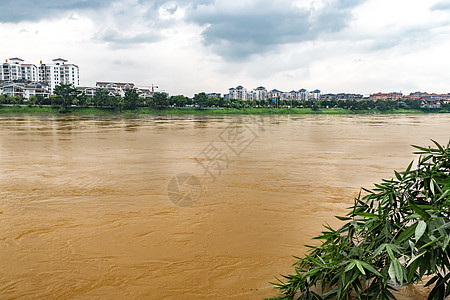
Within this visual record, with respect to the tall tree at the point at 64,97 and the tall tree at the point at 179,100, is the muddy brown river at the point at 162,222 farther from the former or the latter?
the tall tree at the point at 179,100

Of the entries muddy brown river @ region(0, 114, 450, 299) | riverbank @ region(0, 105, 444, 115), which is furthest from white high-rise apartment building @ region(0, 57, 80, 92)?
muddy brown river @ region(0, 114, 450, 299)

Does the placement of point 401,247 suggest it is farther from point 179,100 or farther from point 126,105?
point 179,100

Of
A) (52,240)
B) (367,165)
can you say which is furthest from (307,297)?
(367,165)

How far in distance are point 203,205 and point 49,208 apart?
2.66 meters

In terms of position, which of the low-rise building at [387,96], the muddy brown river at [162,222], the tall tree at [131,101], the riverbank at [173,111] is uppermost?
the low-rise building at [387,96]

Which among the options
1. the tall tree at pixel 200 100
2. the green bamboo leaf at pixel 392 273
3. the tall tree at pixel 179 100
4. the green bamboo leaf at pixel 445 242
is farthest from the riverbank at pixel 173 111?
the green bamboo leaf at pixel 445 242

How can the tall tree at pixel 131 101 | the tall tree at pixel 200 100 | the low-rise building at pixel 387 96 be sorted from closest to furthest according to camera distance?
the tall tree at pixel 131 101
the tall tree at pixel 200 100
the low-rise building at pixel 387 96

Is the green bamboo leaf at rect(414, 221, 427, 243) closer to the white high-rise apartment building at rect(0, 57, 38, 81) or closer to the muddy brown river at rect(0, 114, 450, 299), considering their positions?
the muddy brown river at rect(0, 114, 450, 299)

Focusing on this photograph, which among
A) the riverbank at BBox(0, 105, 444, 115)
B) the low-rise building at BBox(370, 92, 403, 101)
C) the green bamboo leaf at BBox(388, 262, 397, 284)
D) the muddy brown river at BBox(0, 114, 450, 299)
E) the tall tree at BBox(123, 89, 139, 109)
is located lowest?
the muddy brown river at BBox(0, 114, 450, 299)

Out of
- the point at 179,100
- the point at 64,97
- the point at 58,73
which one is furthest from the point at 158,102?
the point at 58,73

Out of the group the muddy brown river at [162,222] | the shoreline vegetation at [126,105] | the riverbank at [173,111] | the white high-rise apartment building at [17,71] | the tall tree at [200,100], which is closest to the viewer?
the muddy brown river at [162,222]

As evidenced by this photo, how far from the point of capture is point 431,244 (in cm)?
131

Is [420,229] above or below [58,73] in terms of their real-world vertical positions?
below

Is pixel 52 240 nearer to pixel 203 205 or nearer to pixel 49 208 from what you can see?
pixel 49 208
